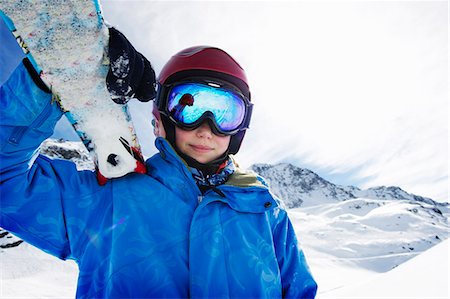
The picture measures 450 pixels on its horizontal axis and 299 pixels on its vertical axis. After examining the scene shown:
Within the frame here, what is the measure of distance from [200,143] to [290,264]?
3.56 feet

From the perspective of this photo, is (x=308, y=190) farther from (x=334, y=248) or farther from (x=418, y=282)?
(x=418, y=282)

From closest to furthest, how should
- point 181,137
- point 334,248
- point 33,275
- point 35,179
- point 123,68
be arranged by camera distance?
1. point 123,68
2. point 35,179
3. point 181,137
4. point 33,275
5. point 334,248

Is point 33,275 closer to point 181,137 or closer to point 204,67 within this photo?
point 181,137

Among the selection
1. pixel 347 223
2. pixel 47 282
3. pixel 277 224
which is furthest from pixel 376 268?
pixel 277 224

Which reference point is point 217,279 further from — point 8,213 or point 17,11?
point 17,11

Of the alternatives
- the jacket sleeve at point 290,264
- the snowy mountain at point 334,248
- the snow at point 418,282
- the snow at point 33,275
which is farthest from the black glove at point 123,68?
the snow at point 33,275

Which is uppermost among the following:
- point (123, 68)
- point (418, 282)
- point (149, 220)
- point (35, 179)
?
point (123, 68)

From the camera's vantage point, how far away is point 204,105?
230cm

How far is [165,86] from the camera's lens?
242cm

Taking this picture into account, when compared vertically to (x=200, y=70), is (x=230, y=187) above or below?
below

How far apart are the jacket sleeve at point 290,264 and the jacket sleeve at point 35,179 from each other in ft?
4.18

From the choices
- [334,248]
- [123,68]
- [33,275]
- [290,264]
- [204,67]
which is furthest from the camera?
[334,248]

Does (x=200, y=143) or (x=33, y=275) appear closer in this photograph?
(x=200, y=143)

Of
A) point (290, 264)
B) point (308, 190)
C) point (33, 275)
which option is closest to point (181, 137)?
point (290, 264)
